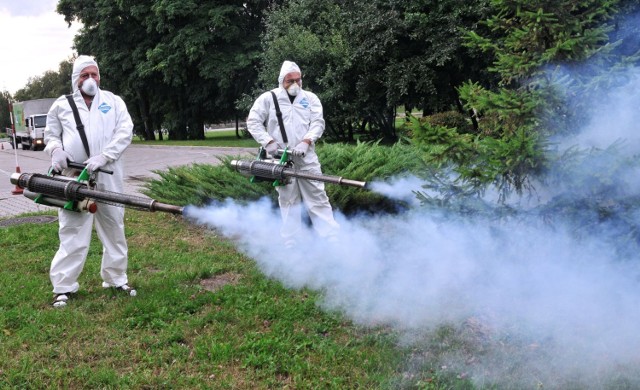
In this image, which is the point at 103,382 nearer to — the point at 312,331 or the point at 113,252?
the point at 312,331

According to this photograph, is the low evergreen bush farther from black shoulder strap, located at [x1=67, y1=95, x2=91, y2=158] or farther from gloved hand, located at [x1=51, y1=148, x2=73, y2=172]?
gloved hand, located at [x1=51, y1=148, x2=73, y2=172]

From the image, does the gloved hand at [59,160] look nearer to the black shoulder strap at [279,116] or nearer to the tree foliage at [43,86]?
the black shoulder strap at [279,116]

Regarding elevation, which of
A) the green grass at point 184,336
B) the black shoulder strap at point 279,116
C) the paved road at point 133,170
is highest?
the black shoulder strap at point 279,116

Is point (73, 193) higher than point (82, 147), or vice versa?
point (82, 147)

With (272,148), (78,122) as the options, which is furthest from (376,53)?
(78,122)

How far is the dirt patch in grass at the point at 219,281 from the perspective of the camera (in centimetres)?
505

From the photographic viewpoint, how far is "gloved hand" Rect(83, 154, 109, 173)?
4.41 meters

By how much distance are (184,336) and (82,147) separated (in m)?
1.84

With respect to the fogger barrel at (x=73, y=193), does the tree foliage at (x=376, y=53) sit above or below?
above

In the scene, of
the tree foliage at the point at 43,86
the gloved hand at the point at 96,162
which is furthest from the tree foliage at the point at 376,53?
the tree foliage at the point at 43,86

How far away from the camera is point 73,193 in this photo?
4.23m

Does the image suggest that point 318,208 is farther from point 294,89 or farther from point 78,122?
point 78,122

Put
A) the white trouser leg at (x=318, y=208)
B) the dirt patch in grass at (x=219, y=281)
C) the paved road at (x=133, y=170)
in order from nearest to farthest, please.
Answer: the dirt patch in grass at (x=219, y=281) → the white trouser leg at (x=318, y=208) → the paved road at (x=133, y=170)

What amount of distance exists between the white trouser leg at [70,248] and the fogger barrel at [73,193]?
24 cm
